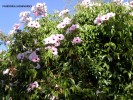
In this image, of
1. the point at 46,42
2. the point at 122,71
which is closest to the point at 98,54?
the point at 122,71

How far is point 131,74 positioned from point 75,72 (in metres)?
0.59

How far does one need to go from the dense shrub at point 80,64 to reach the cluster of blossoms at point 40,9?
0.71 meters

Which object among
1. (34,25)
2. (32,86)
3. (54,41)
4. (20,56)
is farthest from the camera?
(34,25)

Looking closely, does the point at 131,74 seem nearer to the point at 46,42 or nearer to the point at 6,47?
the point at 46,42

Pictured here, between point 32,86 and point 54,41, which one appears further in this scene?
point 54,41

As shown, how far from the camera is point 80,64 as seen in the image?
171 inches

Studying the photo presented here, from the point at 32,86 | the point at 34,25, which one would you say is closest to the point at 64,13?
the point at 34,25

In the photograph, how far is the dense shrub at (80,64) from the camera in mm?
4266

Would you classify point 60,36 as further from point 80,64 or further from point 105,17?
point 105,17

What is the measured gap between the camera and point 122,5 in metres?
4.95

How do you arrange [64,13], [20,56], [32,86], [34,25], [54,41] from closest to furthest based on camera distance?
[32,86], [54,41], [20,56], [34,25], [64,13]

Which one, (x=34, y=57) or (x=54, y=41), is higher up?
(x=54, y=41)

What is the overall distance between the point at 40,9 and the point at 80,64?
4.22 ft

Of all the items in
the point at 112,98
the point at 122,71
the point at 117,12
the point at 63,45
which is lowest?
the point at 112,98
